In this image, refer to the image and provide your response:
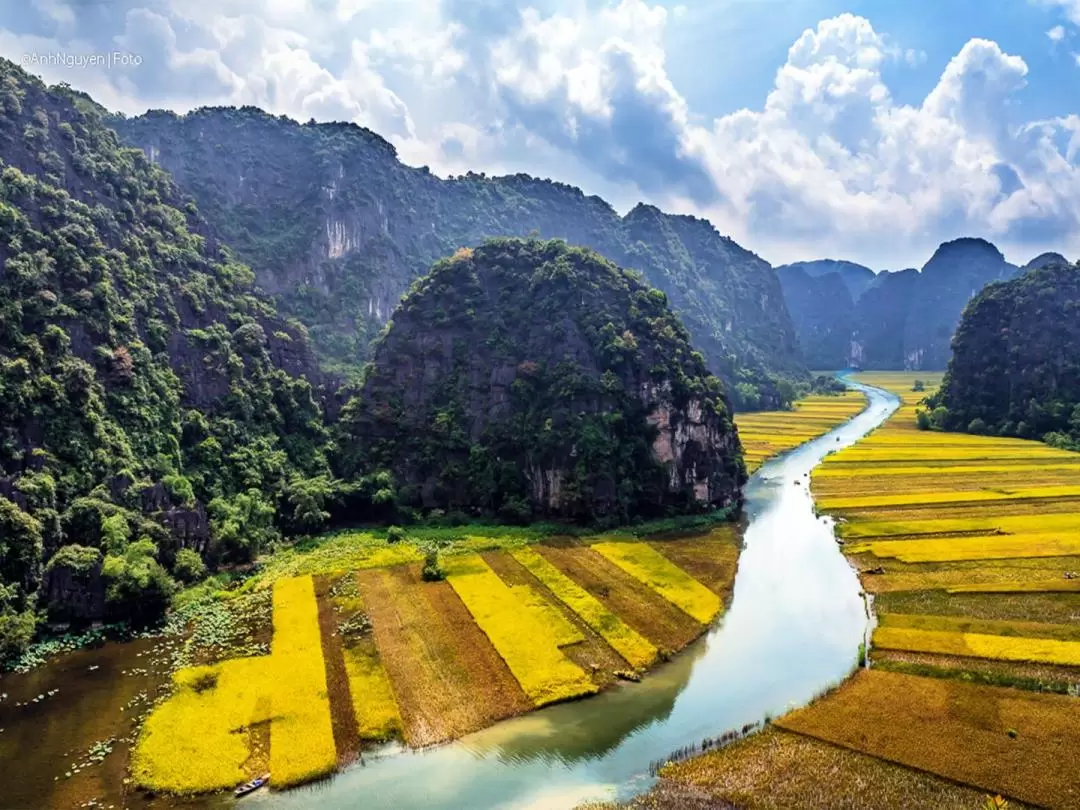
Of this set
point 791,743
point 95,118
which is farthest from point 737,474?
point 95,118

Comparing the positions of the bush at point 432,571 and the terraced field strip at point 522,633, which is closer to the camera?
the terraced field strip at point 522,633

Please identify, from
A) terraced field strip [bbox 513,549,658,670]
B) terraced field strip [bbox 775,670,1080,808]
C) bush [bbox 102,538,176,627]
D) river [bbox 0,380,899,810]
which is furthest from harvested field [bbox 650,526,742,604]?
bush [bbox 102,538,176,627]

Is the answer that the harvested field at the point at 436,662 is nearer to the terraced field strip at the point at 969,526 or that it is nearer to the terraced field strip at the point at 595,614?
the terraced field strip at the point at 595,614

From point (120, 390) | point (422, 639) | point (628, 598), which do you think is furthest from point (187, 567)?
point (628, 598)

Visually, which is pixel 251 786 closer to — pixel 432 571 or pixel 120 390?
pixel 432 571

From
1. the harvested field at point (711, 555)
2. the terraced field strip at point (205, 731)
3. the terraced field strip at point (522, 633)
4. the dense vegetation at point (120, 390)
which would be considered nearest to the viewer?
the terraced field strip at point (205, 731)

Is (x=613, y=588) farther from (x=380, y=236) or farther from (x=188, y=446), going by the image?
(x=380, y=236)

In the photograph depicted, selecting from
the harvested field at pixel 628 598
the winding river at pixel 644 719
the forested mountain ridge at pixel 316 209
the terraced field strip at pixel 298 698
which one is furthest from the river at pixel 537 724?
the forested mountain ridge at pixel 316 209
